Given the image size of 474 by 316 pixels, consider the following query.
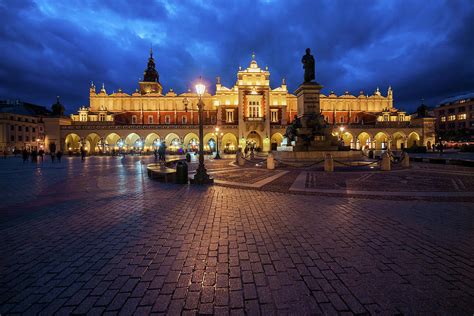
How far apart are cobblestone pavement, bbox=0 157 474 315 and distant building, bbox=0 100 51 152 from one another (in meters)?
74.3

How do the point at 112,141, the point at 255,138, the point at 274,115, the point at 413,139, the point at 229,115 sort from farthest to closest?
the point at 274,115, the point at 229,115, the point at 255,138, the point at 413,139, the point at 112,141

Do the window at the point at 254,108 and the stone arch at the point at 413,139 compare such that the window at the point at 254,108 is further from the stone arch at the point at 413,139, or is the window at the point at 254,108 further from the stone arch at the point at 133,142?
the stone arch at the point at 413,139

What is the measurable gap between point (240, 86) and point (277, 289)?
5847 cm

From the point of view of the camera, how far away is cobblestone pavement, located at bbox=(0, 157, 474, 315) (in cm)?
252

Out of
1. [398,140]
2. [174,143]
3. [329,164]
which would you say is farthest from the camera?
[398,140]

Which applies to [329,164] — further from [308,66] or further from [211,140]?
[211,140]

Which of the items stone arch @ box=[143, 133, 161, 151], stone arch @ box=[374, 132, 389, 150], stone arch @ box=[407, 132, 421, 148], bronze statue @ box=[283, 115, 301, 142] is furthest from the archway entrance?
stone arch @ box=[407, 132, 421, 148]

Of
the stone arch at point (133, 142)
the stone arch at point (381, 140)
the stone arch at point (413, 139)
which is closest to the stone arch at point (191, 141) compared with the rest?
the stone arch at point (133, 142)

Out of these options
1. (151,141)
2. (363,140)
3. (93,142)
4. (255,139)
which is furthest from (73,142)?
(363,140)

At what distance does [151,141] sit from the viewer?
58.0 metres

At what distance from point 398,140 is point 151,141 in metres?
62.3

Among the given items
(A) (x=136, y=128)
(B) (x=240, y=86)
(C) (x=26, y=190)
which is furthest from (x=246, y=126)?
(C) (x=26, y=190)

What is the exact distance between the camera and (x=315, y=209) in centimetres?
618

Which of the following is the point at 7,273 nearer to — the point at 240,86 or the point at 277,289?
the point at 277,289
